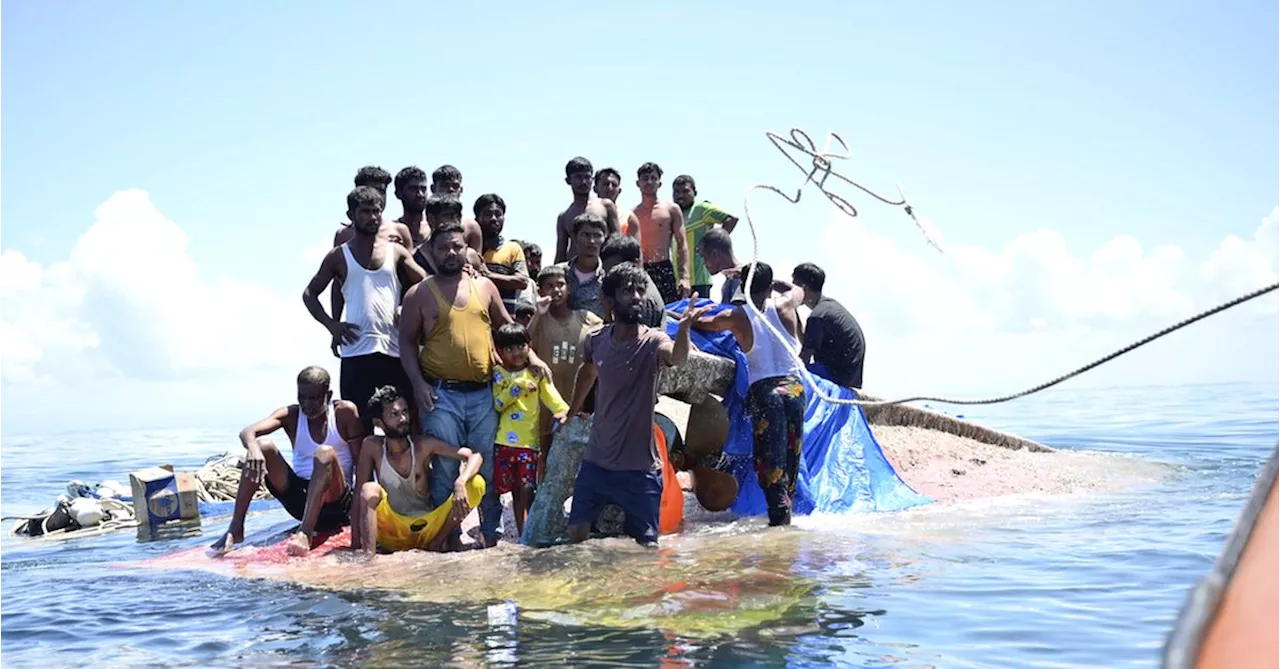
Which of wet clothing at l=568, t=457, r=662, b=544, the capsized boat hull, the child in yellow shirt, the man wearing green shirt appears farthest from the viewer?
the man wearing green shirt

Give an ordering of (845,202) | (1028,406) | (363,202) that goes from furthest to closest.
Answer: (1028,406) < (845,202) < (363,202)

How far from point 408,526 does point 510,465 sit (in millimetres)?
771

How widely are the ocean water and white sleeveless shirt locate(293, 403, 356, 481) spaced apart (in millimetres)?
904

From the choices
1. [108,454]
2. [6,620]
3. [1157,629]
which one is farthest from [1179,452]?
[108,454]

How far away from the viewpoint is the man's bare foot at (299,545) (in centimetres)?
738

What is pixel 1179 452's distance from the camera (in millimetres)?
14734

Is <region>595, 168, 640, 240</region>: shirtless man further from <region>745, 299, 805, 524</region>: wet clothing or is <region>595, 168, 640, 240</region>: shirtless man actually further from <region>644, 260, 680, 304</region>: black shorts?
<region>745, 299, 805, 524</region>: wet clothing

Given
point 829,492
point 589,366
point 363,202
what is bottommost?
point 829,492

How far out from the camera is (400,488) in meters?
7.23

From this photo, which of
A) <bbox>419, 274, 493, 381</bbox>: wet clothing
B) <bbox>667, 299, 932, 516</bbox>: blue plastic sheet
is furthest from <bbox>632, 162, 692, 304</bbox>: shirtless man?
<bbox>419, 274, 493, 381</bbox>: wet clothing

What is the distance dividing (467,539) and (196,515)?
5.02 m

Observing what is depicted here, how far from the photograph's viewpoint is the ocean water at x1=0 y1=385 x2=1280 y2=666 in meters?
5.13

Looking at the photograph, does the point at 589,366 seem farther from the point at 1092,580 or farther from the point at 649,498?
the point at 1092,580

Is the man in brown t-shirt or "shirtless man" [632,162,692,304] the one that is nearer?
the man in brown t-shirt
